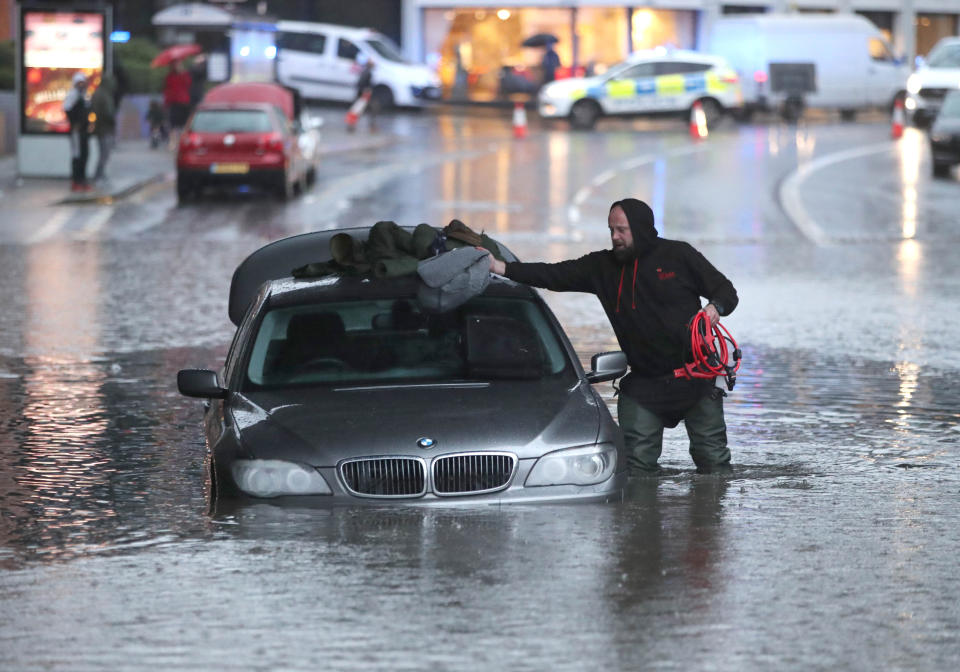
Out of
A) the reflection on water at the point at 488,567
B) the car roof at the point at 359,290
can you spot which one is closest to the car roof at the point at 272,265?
the reflection on water at the point at 488,567

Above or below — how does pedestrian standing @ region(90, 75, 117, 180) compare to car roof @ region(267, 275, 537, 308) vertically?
above

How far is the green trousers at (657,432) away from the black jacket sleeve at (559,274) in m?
0.55

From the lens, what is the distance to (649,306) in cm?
824

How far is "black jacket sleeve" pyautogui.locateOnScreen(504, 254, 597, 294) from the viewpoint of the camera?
8383 mm

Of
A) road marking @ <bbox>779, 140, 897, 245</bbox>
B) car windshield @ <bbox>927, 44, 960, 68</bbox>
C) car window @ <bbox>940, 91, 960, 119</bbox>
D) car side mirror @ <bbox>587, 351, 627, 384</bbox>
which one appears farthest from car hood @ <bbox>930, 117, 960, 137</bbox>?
car side mirror @ <bbox>587, 351, 627, 384</bbox>

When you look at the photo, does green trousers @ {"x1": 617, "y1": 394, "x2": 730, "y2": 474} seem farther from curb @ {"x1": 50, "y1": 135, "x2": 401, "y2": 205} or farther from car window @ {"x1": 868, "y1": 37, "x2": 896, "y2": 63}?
car window @ {"x1": 868, "y1": 37, "x2": 896, "y2": 63}

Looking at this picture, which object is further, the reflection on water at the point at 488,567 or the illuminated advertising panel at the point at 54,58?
the illuminated advertising panel at the point at 54,58

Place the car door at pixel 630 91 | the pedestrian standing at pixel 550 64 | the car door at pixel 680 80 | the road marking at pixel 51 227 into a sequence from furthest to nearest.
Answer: the pedestrian standing at pixel 550 64, the car door at pixel 680 80, the car door at pixel 630 91, the road marking at pixel 51 227

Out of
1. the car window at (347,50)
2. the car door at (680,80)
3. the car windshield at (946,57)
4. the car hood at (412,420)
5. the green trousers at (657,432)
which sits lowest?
the green trousers at (657,432)

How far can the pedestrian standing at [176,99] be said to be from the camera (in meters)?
36.4

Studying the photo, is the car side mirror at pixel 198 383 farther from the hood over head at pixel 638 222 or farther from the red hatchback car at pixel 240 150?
the red hatchback car at pixel 240 150

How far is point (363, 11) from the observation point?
194ft

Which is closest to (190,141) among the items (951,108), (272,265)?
(951,108)

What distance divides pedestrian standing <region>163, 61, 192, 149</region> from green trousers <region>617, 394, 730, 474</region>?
29.1 m
